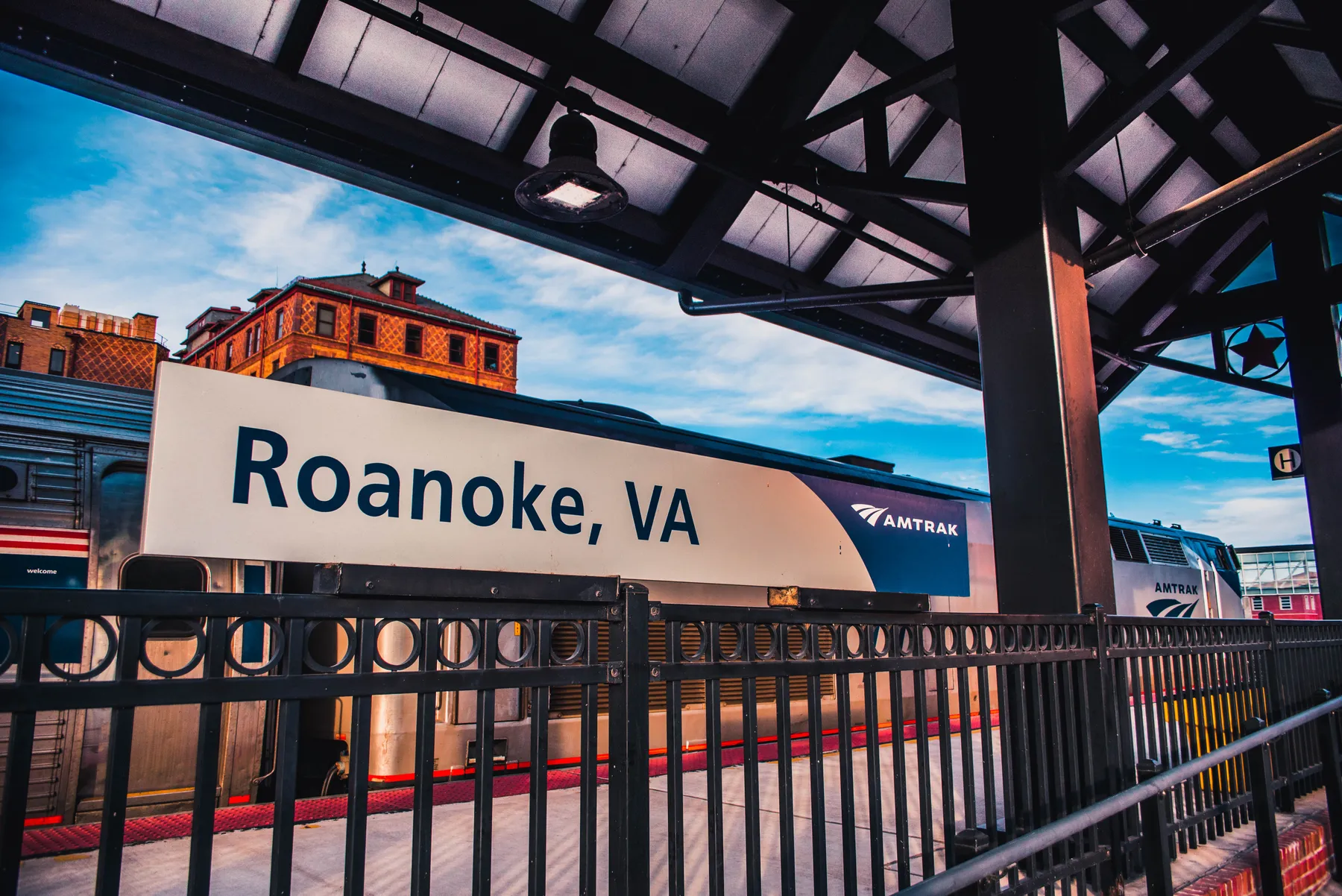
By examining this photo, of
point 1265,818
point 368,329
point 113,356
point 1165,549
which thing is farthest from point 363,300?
point 1265,818

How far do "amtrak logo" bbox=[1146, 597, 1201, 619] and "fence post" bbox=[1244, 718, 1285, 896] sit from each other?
28.4 feet

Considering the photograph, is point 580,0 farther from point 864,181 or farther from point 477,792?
point 477,792

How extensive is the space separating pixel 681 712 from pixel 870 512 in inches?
120

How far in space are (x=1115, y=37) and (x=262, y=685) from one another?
644 cm

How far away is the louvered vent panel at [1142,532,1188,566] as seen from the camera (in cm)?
1233

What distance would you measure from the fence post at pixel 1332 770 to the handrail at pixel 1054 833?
1.38m

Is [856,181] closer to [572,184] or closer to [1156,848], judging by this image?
[572,184]

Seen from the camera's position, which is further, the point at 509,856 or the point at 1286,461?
the point at 1286,461

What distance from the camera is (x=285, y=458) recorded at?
288cm

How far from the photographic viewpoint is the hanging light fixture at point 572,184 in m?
4.36

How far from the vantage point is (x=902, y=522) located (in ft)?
17.4

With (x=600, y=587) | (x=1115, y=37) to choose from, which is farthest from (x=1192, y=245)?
(x=600, y=587)

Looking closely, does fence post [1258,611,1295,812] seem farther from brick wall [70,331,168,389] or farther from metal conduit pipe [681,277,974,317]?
brick wall [70,331,168,389]

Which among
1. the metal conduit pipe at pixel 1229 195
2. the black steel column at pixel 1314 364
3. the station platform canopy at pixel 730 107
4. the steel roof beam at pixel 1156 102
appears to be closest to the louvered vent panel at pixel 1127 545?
the black steel column at pixel 1314 364
